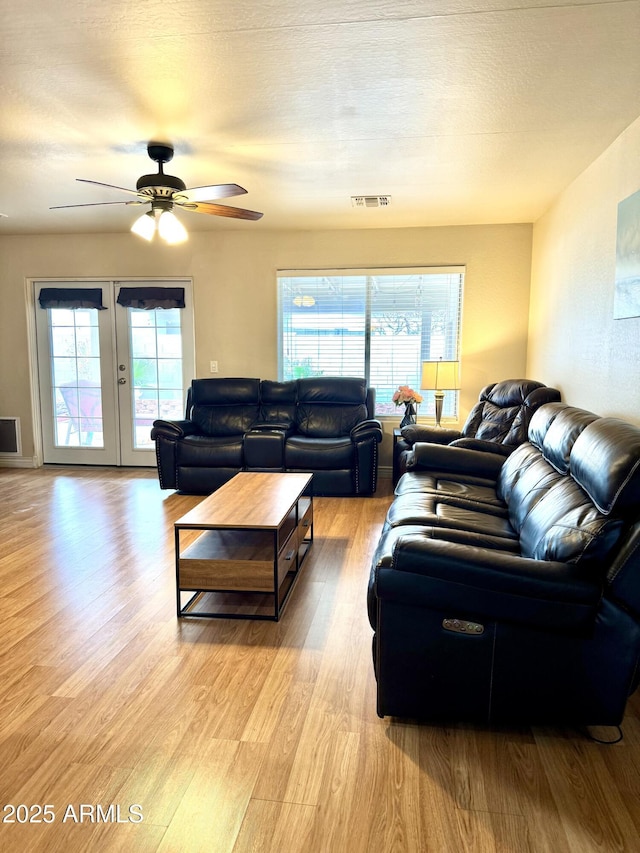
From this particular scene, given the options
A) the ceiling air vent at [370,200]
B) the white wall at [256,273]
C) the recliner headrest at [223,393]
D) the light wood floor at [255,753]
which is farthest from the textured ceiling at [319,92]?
the light wood floor at [255,753]

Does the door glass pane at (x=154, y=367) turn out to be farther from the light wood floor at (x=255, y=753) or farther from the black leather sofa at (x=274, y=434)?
the light wood floor at (x=255, y=753)

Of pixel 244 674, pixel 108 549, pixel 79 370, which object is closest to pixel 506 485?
pixel 244 674

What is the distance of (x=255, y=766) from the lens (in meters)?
1.73

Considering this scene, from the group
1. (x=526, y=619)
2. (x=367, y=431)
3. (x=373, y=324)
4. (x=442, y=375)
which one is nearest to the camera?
(x=526, y=619)

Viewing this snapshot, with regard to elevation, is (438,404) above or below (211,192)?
below

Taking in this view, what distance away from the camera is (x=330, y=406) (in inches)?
222

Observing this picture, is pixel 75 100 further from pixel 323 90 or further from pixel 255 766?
pixel 255 766

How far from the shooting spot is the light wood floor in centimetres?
150

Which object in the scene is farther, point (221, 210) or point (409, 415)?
point (409, 415)

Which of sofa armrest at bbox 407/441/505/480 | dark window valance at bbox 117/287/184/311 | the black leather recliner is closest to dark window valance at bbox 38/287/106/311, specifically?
dark window valance at bbox 117/287/184/311

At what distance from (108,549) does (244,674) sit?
5.94ft

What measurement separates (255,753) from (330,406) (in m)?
4.05

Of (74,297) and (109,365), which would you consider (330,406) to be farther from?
(74,297)

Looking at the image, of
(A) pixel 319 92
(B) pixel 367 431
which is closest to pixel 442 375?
(B) pixel 367 431
